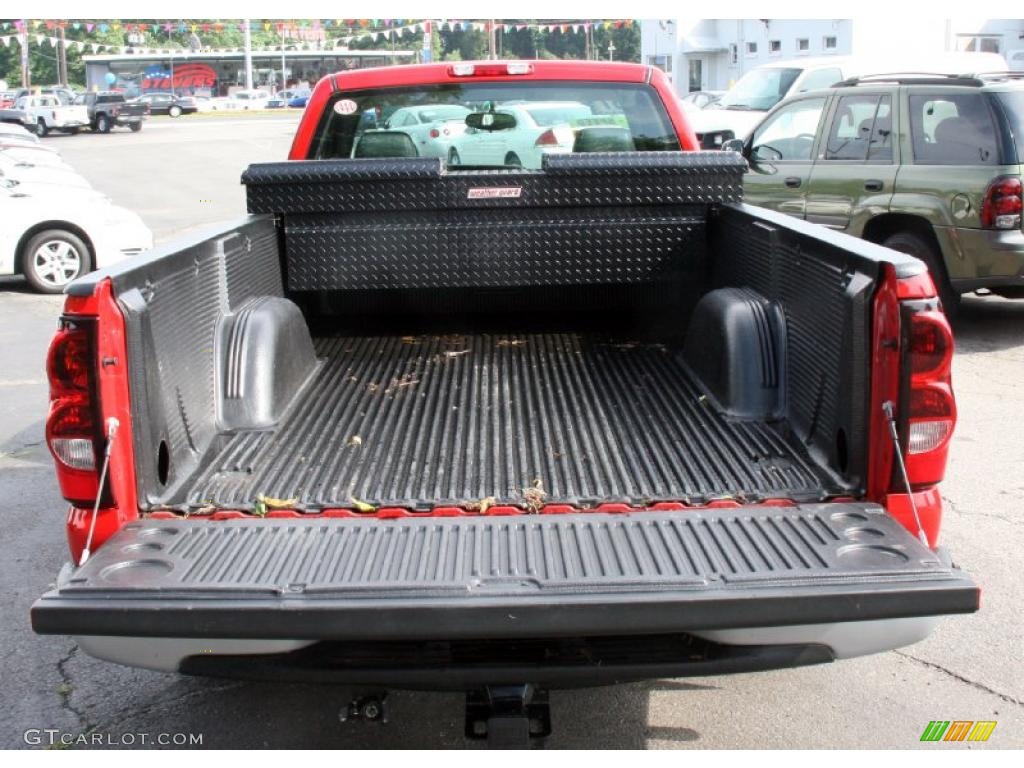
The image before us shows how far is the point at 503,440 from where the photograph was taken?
12.4 ft

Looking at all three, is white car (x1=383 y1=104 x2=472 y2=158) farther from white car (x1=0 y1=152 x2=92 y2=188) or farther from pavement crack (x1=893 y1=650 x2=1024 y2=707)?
white car (x1=0 y1=152 x2=92 y2=188)

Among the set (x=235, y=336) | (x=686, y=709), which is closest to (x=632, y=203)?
(x=235, y=336)

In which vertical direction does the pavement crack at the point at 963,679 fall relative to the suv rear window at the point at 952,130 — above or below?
below

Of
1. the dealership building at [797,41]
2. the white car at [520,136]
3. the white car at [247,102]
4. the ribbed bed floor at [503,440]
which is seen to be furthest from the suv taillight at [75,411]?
the white car at [247,102]

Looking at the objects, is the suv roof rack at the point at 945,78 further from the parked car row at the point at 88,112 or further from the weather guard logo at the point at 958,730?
the parked car row at the point at 88,112

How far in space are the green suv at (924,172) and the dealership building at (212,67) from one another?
64.4 metres

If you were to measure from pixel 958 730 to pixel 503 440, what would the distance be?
1659 mm

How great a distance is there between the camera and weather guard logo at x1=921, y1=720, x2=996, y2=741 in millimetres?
3299

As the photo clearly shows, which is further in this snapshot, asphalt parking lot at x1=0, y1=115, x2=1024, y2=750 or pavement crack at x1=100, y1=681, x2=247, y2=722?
pavement crack at x1=100, y1=681, x2=247, y2=722

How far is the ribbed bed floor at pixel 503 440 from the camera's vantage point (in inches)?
129

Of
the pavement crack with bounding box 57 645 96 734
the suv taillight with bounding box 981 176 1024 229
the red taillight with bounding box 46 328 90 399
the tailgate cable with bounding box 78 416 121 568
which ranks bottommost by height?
the pavement crack with bounding box 57 645 96 734

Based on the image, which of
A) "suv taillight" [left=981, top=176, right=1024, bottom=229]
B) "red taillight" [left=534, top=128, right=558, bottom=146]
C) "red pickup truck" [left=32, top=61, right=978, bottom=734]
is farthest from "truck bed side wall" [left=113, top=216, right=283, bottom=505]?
"suv taillight" [left=981, top=176, right=1024, bottom=229]

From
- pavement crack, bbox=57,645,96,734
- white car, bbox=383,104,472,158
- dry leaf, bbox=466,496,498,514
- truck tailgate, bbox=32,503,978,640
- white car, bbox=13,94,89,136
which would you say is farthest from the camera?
white car, bbox=13,94,89,136
